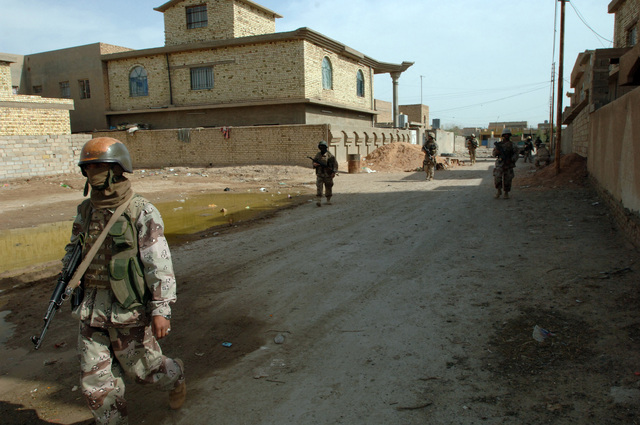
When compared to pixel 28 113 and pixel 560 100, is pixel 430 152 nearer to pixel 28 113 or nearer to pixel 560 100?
pixel 560 100

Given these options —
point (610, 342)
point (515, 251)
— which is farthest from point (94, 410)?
point (515, 251)

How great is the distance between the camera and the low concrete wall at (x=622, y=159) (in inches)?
235

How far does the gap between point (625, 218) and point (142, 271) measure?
6511 millimetres

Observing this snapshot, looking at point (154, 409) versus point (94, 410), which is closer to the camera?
point (94, 410)

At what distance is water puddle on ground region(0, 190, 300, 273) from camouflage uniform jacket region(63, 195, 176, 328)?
5.26 meters

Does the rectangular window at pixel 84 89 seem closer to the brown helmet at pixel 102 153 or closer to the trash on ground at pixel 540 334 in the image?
the brown helmet at pixel 102 153

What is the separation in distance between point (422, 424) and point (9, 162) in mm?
21167

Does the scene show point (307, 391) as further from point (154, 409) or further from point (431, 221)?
point (431, 221)

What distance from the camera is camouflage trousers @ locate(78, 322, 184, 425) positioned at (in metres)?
2.41

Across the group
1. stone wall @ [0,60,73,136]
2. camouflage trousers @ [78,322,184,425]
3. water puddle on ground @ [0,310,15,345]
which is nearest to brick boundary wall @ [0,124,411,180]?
stone wall @ [0,60,73,136]

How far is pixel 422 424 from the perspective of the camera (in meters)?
2.60

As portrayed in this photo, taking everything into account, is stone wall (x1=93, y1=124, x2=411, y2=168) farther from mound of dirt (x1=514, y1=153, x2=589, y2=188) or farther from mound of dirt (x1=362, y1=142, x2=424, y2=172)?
mound of dirt (x1=514, y1=153, x2=589, y2=188)

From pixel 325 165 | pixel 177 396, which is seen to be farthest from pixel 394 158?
pixel 177 396

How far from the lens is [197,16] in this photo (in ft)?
89.7
